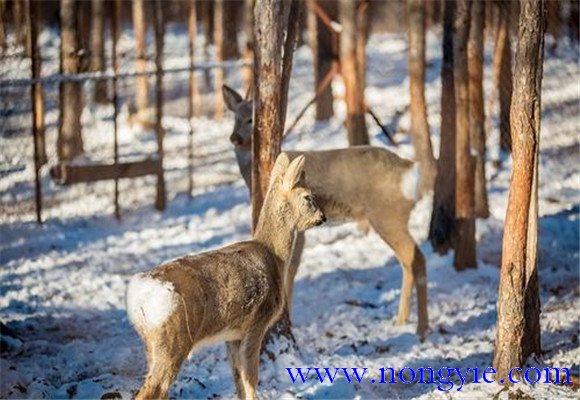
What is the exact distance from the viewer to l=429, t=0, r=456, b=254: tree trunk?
31.0 ft

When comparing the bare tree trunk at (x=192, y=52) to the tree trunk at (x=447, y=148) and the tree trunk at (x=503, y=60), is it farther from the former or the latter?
the tree trunk at (x=503, y=60)

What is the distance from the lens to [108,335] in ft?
24.5

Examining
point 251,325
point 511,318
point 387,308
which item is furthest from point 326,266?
point 251,325

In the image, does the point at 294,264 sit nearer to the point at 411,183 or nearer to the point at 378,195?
the point at 378,195

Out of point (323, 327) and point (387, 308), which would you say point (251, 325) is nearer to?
point (323, 327)

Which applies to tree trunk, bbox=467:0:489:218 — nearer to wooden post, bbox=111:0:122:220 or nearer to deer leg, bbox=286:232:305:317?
deer leg, bbox=286:232:305:317

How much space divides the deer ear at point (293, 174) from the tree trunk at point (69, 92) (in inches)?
309

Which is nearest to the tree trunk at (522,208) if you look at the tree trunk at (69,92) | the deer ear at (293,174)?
the deer ear at (293,174)

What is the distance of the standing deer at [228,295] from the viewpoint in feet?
15.3

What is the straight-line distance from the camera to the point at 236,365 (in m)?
5.68

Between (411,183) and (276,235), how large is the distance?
2546mm

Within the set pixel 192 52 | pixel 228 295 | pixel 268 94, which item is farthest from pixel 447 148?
pixel 192 52

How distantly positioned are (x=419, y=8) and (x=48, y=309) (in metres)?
5.83

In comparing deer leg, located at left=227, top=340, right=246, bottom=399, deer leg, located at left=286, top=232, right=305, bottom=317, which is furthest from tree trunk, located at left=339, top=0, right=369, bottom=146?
deer leg, located at left=227, top=340, right=246, bottom=399
